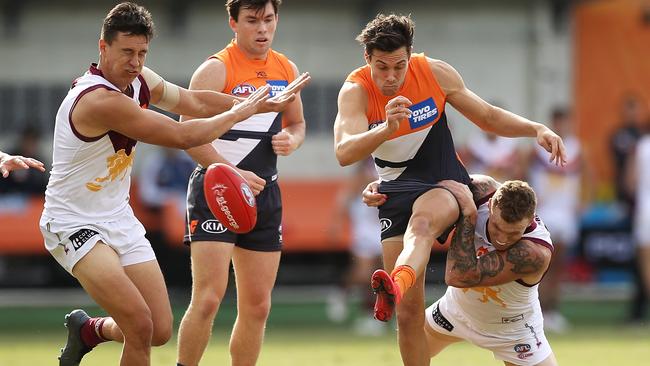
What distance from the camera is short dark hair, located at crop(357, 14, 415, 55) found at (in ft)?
25.3

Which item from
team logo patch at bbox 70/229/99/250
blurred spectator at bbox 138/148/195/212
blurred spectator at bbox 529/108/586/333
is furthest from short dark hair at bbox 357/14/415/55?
blurred spectator at bbox 138/148/195/212

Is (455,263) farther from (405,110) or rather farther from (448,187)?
(405,110)

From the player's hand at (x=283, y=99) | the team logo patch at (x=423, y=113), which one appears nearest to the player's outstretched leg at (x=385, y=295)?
the player's hand at (x=283, y=99)

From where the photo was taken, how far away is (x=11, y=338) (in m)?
13.8

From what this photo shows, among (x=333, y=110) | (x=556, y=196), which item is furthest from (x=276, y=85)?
(x=333, y=110)

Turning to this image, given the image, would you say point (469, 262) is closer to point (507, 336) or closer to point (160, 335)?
point (507, 336)

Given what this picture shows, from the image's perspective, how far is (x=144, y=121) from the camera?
7.46 meters

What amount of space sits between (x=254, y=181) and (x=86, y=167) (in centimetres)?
112

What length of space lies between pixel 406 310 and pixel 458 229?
640 millimetres

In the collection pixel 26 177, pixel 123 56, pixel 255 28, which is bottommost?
pixel 26 177

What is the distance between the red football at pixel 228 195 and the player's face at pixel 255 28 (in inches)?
43.0

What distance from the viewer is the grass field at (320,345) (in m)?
11.5

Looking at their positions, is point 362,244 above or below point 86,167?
below

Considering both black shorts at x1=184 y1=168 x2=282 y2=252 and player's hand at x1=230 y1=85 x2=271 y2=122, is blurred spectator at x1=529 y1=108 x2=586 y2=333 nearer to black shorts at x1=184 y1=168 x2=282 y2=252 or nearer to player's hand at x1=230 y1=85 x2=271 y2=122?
black shorts at x1=184 y1=168 x2=282 y2=252
